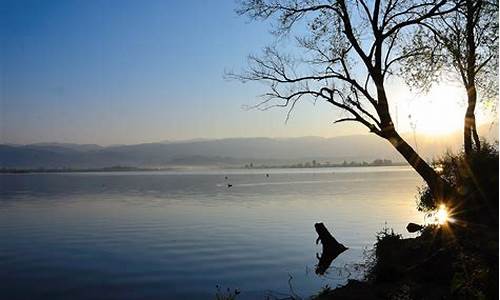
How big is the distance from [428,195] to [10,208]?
Result: 5468 cm

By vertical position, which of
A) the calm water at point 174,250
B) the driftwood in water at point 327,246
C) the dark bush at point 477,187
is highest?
the dark bush at point 477,187

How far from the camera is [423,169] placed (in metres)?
24.2

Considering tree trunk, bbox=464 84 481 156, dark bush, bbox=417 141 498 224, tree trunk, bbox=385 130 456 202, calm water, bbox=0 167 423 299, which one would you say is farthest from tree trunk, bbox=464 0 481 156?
calm water, bbox=0 167 423 299

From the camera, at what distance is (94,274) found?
27.4 meters

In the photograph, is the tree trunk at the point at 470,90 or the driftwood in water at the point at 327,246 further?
the driftwood in water at the point at 327,246

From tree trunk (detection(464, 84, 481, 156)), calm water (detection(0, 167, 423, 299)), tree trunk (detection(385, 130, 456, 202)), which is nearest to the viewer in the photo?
tree trunk (detection(385, 130, 456, 202))

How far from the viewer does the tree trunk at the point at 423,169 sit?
23.6 m

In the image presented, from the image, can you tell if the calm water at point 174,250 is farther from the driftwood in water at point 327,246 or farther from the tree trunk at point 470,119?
the tree trunk at point 470,119

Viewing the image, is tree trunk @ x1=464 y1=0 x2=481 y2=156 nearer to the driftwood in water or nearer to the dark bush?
the dark bush

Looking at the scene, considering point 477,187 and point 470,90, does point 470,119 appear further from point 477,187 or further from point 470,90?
point 477,187

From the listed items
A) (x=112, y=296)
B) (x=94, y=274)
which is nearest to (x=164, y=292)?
(x=112, y=296)

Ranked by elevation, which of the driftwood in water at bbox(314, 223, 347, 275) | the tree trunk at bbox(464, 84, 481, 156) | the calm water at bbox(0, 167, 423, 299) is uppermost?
the tree trunk at bbox(464, 84, 481, 156)

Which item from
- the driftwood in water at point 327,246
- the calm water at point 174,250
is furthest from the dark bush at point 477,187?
the driftwood in water at point 327,246

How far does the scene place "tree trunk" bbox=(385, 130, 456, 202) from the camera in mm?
23609
